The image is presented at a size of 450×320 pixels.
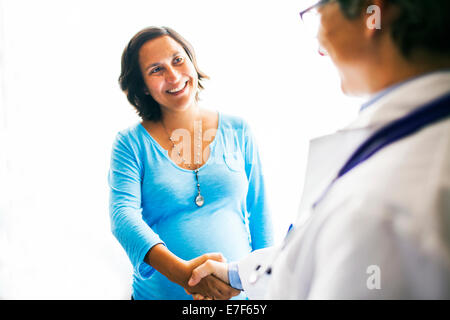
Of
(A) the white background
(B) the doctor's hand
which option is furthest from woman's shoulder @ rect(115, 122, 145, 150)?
(B) the doctor's hand

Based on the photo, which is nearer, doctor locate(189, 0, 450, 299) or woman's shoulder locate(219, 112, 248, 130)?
doctor locate(189, 0, 450, 299)

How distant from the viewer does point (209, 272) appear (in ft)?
3.21

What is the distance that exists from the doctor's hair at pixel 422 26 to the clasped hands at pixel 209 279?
0.76 metres

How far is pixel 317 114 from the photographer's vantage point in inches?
50.4

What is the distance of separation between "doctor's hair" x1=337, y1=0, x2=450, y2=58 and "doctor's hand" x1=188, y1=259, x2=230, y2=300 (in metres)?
0.76

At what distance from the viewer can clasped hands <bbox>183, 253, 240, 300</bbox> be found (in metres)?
0.96

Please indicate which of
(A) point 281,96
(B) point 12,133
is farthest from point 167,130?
(B) point 12,133

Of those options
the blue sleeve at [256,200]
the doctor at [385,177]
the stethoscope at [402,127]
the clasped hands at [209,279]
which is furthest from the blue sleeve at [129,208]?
the stethoscope at [402,127]

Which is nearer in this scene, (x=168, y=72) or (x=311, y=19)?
(x=311, y=19)

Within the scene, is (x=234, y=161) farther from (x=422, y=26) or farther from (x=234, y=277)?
(x=422, y=26)

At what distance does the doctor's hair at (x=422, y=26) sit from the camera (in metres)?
0.41

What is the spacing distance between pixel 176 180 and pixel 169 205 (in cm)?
8
